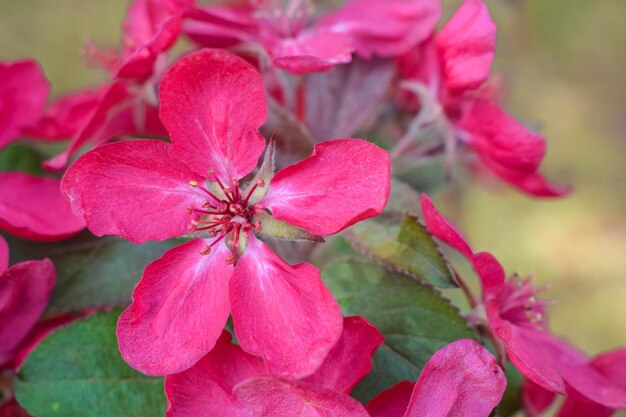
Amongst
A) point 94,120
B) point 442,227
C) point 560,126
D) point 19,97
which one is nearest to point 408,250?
point 442,227

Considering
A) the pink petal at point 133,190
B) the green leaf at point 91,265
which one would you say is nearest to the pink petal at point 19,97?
the green leaf at point 91,265

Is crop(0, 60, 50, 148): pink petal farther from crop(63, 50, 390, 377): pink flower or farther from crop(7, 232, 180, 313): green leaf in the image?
crop(63, 50, 390, 377): pink flower

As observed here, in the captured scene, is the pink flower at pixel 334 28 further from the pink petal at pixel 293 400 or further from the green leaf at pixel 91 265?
the pink petal at pixel 293 400

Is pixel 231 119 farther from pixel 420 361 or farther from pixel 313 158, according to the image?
pixel 420 361

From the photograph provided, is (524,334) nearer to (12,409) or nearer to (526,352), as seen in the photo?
(526,352)

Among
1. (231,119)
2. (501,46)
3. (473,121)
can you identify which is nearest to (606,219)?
(501,46)

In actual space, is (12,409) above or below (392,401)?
below
